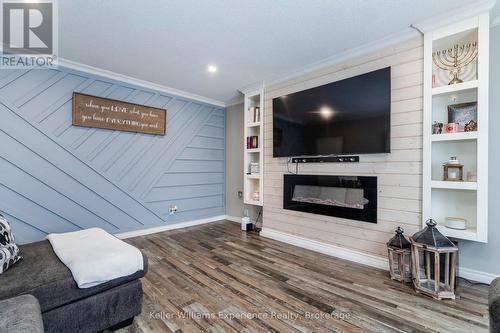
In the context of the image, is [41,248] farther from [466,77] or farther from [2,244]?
[466,77]

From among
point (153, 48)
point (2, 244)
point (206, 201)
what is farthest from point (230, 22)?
point (206, 201)

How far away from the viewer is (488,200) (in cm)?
209

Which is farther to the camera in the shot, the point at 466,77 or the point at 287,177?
the point at 287,177

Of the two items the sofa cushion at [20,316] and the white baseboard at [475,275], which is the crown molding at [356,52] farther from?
the sofa cushion at [20,316]

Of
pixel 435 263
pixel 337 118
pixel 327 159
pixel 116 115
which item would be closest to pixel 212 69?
pixel 116 115

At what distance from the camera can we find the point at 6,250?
1478mm

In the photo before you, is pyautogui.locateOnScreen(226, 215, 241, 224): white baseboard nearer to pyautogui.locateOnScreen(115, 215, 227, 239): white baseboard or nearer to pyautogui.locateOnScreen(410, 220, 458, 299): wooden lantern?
pyautogui.locateOnScreen(115, 215, 227, 239): white baseboard

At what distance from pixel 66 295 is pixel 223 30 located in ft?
8.04

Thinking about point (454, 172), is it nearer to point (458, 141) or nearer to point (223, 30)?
point (458, 141)

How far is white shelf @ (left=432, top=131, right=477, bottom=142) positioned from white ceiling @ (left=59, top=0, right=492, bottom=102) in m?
1.08

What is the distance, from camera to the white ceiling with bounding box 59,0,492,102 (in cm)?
195

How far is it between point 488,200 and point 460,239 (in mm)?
429

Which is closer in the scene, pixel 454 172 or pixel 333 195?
pixel 454 172

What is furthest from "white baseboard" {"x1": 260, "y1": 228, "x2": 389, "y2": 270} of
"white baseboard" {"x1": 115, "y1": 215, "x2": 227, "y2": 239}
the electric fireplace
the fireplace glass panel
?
"white baseboard" {"x1": 115, "y1": 215, "x2": 227, "y2": 239}
